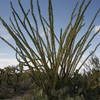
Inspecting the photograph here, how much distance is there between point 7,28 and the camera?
1969 millimetres

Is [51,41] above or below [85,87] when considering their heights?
above

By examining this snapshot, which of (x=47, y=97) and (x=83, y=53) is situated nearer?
(x=47, y=97)

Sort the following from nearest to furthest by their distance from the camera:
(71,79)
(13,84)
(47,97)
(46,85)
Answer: (47,97)
(46,85)
(71,79)
(13,84)

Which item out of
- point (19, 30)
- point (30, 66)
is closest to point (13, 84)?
point (30, 66)

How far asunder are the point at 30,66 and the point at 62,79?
15.6 inches

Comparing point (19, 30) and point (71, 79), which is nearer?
point (19, 30)

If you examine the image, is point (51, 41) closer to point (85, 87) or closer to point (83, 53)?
point (83, 53)

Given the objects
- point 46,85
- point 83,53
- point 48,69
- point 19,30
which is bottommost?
point 46,85

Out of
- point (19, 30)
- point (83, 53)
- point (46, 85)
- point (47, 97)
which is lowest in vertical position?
point (47, 97)

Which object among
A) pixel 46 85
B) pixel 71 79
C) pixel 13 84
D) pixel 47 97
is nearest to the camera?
pixel 47 97

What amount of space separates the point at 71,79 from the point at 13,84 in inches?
58.5

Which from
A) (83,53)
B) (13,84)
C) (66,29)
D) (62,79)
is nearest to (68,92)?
(62,79)

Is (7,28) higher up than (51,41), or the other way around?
(7,28)

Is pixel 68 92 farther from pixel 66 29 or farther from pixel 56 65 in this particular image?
pixel 66 29
